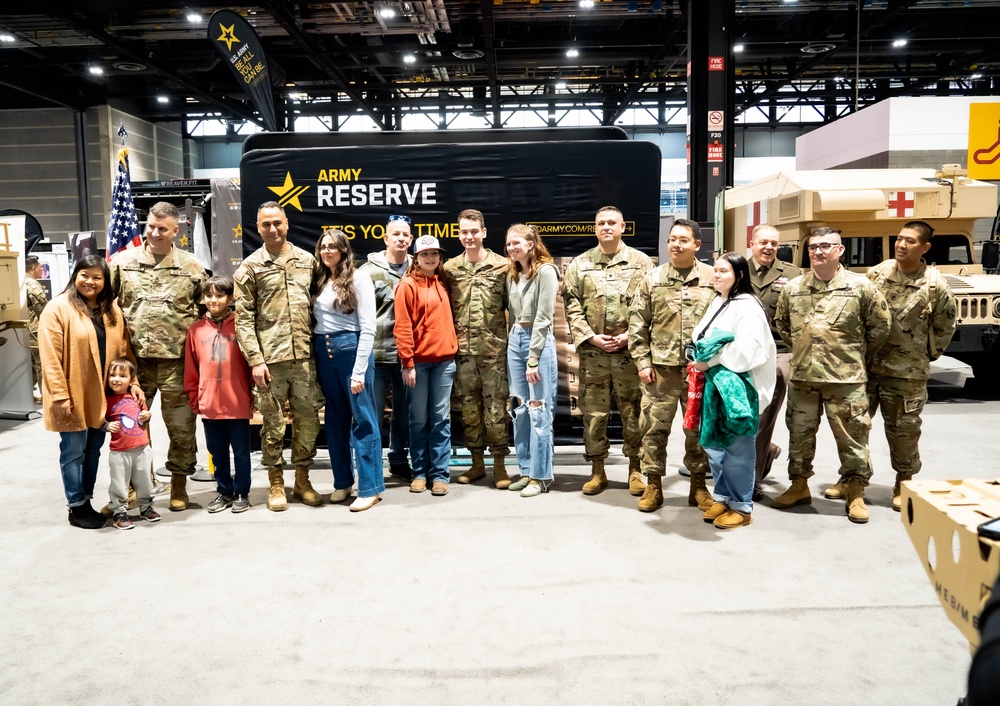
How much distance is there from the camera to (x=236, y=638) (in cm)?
297

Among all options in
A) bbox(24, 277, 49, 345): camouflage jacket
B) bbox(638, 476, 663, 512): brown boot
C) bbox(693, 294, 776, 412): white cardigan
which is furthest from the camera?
bbox(24, 277, 49, 345): camouflage jacket

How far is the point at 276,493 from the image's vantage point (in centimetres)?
468

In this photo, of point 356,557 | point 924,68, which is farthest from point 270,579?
point 924,68

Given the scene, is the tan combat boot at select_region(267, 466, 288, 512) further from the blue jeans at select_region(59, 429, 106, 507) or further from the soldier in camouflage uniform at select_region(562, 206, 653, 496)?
the soldier in camouflage uniform at select_region(562, 206, 653, 496)

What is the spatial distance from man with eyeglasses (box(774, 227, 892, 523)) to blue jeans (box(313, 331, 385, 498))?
8.78 ft

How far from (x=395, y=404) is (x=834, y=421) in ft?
9.48

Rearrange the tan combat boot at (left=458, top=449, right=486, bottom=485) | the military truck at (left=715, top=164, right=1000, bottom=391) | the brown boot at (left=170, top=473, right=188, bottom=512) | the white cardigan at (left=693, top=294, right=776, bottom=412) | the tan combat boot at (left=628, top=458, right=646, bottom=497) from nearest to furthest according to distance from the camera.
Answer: the white cardigan at (left=693, top=294, right=776, bottom=412) < the brown boot at (left=170, top=473, right=188, bottom=512) < the tan combat boot at (left=628, top=458, right=646, bottom=497) < the tan combat boot at (left=458, top=449, right=486, bottom=485) < the military truck at (left=715, top=164, right=1000, bottom=391)

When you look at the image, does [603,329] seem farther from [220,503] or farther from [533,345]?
[220,503]

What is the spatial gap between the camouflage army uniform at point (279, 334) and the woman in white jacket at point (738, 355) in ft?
7.88

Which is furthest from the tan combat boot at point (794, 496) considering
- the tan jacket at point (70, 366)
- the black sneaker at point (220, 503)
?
the tan jacket at point (70, 366)

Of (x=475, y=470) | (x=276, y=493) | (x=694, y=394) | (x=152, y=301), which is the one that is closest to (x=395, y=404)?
(x=475, y=470)

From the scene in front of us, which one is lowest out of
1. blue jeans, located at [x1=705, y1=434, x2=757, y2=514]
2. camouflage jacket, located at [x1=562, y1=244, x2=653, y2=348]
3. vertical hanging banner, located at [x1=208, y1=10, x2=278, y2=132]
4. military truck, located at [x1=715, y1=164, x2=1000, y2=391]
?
blue jeans, located at [x1=705, y1=434, x2=757, y2=514]

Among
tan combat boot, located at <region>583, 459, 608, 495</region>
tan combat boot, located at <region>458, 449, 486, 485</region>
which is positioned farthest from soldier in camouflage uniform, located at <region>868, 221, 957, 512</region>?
tan combat boot, located at <region>458, 449, 486, 485</region>

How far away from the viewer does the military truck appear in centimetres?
721
